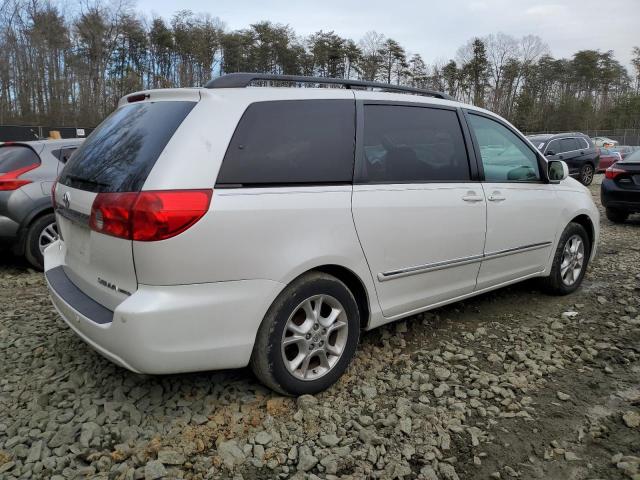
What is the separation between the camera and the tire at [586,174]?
16.2 metres

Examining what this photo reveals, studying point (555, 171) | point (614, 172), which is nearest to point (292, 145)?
point (555, 171)

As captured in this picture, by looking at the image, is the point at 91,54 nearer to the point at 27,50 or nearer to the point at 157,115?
the point at 27,50

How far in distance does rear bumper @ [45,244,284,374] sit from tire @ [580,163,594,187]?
16.3m

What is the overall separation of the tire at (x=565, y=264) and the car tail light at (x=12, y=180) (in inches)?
214

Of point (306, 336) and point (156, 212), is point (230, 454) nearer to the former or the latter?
point (306, 336)

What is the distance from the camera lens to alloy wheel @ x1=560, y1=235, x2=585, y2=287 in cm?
464

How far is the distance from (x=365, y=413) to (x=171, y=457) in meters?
1.03

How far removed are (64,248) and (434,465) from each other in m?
2.41

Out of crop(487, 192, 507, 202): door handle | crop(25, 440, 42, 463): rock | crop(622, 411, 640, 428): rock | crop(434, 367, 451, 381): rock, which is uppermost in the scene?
crop(487, 192, 507, 202): door handle

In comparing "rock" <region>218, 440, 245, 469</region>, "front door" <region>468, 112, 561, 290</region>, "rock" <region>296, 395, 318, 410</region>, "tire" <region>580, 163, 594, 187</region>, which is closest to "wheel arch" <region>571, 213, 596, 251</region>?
"front door" <region>468, 112, 561, 290</region>

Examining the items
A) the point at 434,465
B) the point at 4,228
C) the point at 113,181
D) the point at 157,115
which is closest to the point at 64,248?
the point at 113,181

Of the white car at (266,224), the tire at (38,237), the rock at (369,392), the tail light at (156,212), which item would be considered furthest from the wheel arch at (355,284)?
the tire at (38,237)

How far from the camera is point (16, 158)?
18.4ft

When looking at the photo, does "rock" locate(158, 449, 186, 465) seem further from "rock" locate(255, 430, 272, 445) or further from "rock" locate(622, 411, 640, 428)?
"rock" locate(622, 411, 640, 428)
